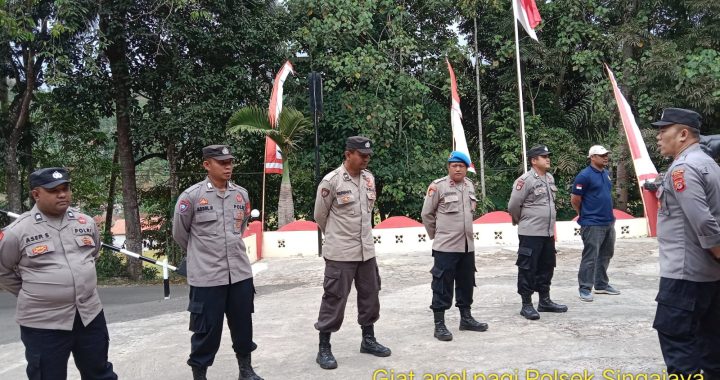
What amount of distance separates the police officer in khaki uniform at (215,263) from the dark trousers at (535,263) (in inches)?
113

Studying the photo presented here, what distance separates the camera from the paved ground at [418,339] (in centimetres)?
416

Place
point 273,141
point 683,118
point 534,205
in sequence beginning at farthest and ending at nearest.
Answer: point 273,141 → point 534,205 → point 683,118

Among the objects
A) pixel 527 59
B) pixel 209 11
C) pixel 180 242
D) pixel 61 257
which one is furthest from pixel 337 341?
pixel 527 59

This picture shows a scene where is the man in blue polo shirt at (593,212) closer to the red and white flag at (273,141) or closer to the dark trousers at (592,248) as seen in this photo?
the dark trousers at (592,248)

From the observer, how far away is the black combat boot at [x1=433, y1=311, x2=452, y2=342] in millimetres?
4824

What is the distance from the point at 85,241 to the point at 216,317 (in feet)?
3.29

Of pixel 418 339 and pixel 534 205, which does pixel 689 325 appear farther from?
pixel 534 205

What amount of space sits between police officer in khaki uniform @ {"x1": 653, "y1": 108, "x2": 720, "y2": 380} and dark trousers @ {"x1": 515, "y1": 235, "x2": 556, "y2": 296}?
2.22 metres

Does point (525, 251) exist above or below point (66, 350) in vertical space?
above

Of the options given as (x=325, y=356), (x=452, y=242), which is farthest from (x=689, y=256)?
(x=325, y=356)

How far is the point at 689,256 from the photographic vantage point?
10.4 feet

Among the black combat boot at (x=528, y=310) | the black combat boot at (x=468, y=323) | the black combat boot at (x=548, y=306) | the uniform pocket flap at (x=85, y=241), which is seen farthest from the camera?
the black combat boot at (x=548, y=306)

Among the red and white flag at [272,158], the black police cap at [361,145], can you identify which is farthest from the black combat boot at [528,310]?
the red and white flag at [272,158]

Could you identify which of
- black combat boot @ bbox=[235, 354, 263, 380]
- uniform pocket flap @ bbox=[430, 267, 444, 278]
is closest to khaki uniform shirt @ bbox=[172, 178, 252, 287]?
black combat boot @ bbox=[235, 354, 263, 380]
